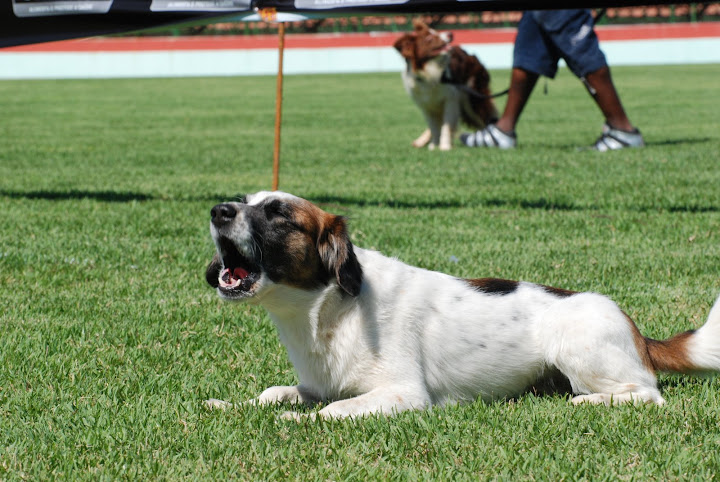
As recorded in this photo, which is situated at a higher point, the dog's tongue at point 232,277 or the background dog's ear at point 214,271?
the dog's tongue at point 232,277

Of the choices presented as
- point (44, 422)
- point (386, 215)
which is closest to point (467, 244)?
point (386, 215)

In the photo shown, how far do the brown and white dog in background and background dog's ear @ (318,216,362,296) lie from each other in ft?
31.0

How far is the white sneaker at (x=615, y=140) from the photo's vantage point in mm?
12023

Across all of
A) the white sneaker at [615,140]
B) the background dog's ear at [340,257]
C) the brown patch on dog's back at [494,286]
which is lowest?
the white sneaker at [615,140]

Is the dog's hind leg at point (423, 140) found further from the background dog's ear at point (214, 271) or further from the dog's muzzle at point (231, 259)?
the dog's muzzle at point (231, 259)

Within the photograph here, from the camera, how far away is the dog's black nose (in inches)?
128

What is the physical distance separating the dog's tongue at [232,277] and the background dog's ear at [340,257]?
0.91ft

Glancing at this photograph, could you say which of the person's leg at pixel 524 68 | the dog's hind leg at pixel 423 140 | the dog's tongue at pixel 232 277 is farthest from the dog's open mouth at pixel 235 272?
the dog's hind leg at pixel 423 140

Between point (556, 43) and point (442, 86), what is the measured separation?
1796mm

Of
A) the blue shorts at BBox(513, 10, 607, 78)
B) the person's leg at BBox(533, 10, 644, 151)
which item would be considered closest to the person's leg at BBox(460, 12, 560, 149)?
the blue shorts at BBox(513, 10, 607, 78)

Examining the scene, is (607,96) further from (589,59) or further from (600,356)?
(600,356)

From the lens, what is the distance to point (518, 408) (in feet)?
11.1

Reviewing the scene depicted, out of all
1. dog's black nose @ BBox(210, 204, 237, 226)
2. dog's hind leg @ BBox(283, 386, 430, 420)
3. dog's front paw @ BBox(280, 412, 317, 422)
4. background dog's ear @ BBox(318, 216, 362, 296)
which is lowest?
dog's front paw @ BBox(280, 412, 317, 422)

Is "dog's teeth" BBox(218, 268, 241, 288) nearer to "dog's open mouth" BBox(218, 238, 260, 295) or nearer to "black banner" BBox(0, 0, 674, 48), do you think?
"dog's open mouth" BBox(218, 238, 260, 295)
